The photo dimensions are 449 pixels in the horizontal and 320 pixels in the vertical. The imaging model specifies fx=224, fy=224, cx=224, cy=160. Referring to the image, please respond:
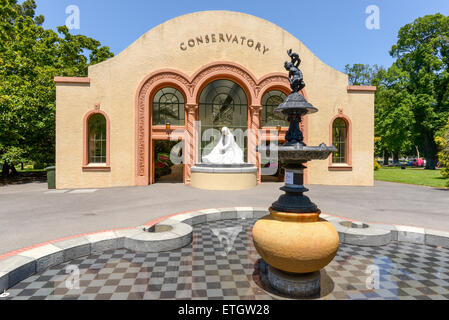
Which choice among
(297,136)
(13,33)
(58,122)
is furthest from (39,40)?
(297,136)

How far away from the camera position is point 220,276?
4383 millimetres

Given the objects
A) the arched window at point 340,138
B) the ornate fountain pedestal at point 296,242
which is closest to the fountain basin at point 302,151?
the ornate fountain pedestal at point 296,242

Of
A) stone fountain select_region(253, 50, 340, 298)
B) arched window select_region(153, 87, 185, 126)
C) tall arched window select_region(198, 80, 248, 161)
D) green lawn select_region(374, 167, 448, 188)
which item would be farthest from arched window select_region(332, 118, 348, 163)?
Answer: stone fountain select_region(253, 50, 340, 298)

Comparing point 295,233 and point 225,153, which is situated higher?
point 225,153

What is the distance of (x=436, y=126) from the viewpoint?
31.6m

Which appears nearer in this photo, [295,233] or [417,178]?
[295,233]

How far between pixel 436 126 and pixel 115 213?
41.6 metres

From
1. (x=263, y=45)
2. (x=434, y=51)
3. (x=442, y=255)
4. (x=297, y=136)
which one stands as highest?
(x=434, y=51)

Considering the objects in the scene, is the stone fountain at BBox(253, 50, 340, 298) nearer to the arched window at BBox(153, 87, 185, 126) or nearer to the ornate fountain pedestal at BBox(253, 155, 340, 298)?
the ornate fountain pedestal at BBox(253, 155, 340, 298)

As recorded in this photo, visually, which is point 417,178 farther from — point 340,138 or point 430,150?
point 430,150

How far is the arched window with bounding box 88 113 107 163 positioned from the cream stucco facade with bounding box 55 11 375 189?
1.94 feet

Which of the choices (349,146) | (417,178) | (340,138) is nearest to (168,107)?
(340,138)

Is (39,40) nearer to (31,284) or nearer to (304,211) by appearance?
(31,284)

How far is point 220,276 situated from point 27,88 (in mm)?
21793
